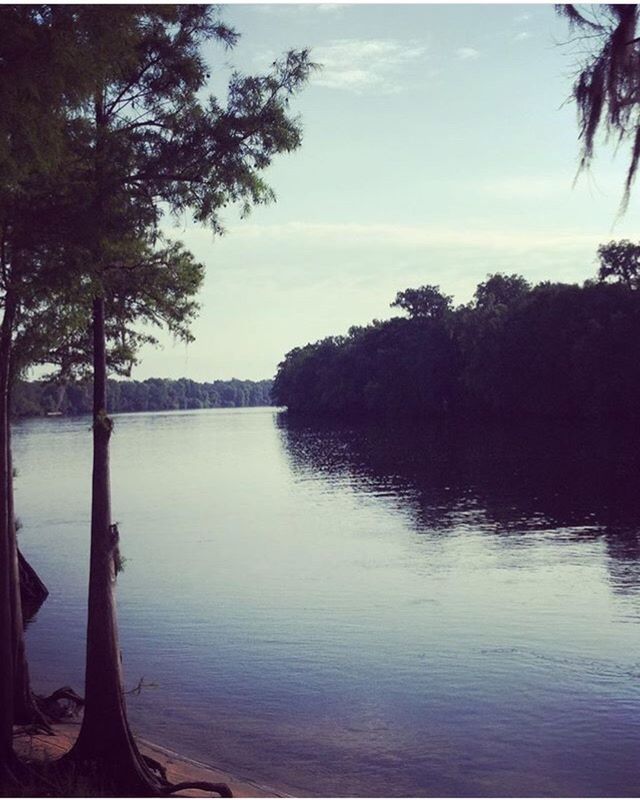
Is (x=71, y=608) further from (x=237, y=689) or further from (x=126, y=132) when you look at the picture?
(x=126, y=132)

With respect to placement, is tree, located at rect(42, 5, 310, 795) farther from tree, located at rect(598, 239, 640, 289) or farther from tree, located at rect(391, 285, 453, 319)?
tree, located at rect(391, 285, 453, 319)

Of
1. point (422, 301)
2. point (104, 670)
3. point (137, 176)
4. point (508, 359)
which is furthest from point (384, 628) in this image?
point (422, 301)

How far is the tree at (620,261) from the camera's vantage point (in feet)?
340

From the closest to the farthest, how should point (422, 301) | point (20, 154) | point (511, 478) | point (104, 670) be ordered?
point (20, 154) < point (104, 670) < point (511, 478) < point (422, 301)

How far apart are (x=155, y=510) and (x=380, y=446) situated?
4313cm

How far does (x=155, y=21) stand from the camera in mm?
12391

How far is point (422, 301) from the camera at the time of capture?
559 ft

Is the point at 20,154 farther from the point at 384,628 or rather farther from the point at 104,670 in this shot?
the point at 384,628

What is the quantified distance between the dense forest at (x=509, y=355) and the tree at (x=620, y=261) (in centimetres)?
11

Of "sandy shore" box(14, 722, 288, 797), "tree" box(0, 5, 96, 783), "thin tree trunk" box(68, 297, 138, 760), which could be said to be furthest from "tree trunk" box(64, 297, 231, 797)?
"tree" box(0, 5, 96, 783)

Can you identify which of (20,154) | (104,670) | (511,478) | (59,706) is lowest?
(59,706)

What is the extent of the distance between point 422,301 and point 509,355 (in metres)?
61.5

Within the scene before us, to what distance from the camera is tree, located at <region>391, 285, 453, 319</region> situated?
168875 mm

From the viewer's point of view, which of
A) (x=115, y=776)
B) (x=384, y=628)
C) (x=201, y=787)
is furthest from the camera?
(x=384, y=628)
